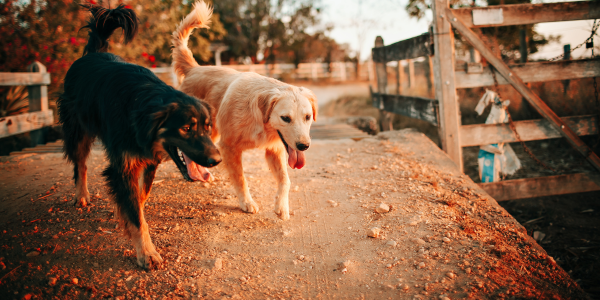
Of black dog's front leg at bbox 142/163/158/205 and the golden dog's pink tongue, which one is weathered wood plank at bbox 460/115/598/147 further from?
black dog's front leg at bbox 142/163/158/205

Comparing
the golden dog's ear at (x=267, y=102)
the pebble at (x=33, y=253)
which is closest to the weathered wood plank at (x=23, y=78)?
the pebble at (x=33, y=253)

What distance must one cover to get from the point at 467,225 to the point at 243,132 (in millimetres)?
2274

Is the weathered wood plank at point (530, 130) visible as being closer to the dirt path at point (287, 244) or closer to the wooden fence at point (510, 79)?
the wooden fence at point (510, 79)

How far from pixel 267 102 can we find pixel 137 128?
122 cm

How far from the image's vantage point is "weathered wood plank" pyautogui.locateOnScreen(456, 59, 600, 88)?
465 centimetres

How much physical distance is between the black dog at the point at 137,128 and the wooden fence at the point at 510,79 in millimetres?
3544

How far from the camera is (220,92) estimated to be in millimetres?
3953

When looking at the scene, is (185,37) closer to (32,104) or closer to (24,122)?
(24,122)

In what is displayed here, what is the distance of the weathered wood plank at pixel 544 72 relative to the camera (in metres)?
4.65

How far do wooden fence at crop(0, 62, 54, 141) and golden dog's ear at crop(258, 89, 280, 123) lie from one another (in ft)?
14.6

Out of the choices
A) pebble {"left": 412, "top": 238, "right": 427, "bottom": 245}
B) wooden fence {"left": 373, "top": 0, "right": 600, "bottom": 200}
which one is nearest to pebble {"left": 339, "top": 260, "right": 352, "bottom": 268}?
pebble {"left": 412, "top": 238, "right": 427, "bottom": 245}

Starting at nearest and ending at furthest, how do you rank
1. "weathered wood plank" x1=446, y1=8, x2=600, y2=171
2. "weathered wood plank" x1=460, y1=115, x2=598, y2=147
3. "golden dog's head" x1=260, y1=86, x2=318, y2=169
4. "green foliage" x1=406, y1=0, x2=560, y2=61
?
"golden dog's head" x1=260, y1=86, x2=318, y2=169
"weathered wood plank" x1=446, y1=8, x2=600, y2=171
"weathered wood plank" x1=460, y1=115, x2=598, y2=147
"green foliage" x1=406, y1=0, x2=560, y2=61

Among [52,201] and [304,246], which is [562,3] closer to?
[304,246]

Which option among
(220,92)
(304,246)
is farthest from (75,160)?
(304,246)
